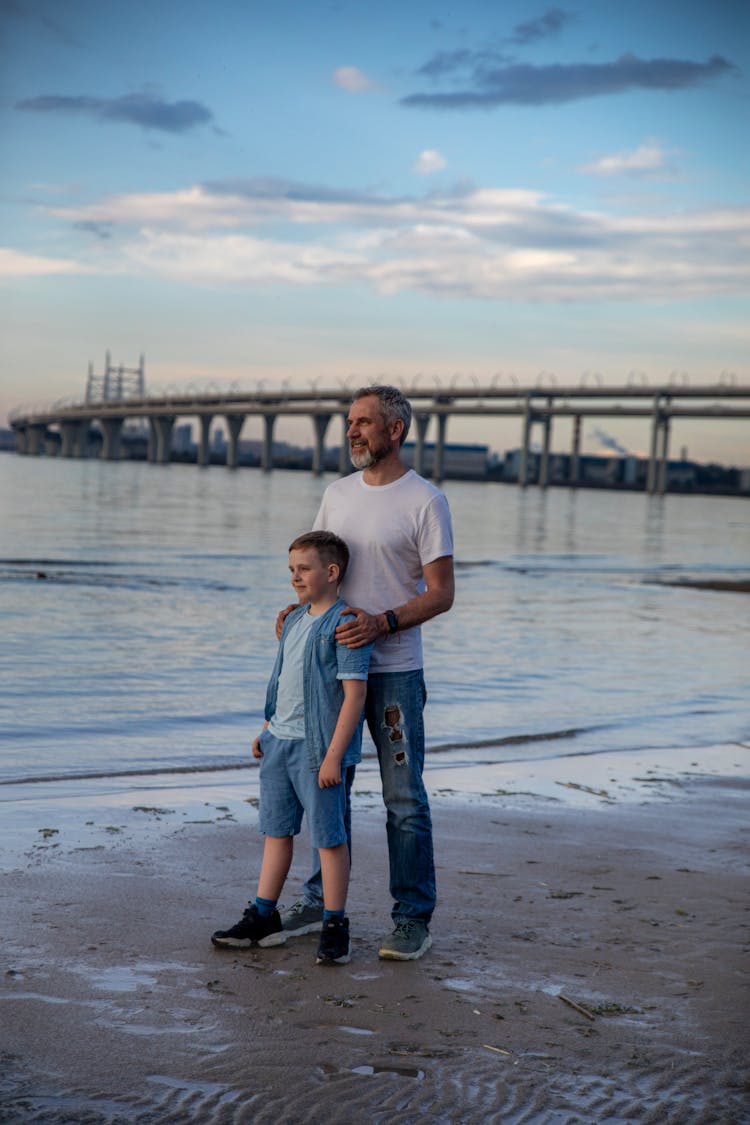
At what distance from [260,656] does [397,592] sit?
794 centimetres

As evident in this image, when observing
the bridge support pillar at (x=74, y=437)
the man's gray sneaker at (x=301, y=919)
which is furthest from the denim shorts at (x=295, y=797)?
the bridge support pillar at (x=74, y=437)

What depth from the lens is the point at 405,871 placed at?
4.04m

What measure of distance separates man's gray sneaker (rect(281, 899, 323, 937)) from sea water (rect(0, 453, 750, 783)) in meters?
2.72

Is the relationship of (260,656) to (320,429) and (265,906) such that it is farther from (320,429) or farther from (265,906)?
(320,429)

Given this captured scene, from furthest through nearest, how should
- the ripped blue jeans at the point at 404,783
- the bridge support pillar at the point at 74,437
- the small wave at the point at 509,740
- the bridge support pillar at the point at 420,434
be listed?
the bridge support pillar at the point at 74,437 < the bridge support pillar at the point at 420,434 < the small wave at the point at 509,740 < the ripped blue jeans at the point at 404,783

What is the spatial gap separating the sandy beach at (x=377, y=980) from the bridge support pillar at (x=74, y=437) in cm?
15286

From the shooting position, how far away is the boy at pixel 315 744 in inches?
150

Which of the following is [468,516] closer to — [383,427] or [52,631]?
[52,631]

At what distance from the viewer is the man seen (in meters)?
3.89

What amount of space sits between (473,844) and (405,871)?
4.03ft

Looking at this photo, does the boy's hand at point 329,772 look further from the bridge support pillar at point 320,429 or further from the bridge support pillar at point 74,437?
the bridge support pillar at point 74,437

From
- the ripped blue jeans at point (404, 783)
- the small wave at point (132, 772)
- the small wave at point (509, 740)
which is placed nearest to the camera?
the ripped blue jeans at point (404, 783)

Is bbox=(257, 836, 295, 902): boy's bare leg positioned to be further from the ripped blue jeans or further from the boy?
the ripped blue jeans

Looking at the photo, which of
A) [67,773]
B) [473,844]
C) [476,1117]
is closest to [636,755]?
[473,844]
